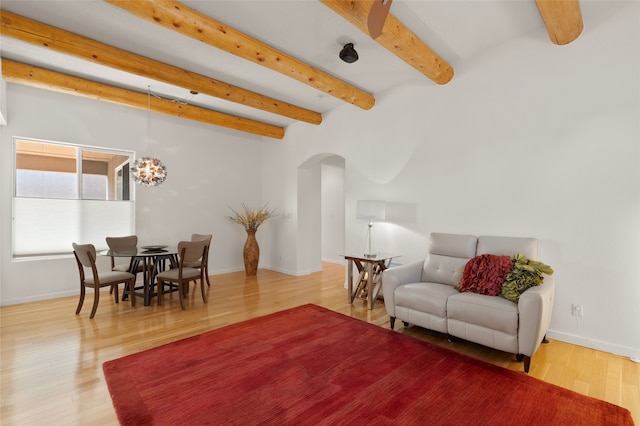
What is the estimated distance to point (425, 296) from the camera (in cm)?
317

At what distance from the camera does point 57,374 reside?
2572mm

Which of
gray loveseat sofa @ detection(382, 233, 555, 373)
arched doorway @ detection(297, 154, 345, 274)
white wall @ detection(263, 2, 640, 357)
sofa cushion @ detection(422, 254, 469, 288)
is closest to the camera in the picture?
gray loveseat sofa @ detection(382, 233, 555, 373)

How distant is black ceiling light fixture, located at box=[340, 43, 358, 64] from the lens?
3.39 meters

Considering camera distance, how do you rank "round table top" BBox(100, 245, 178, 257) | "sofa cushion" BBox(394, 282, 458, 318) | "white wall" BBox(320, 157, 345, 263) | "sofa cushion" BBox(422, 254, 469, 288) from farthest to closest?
"white wall" BBox(320, 157, 345, 263) → "round table top" BBox(100, 245, 178, 257) → "sofa cushion" BBox(422, 254, 469, 288) → "sofa cushion" BBox(394, 282, 458, 318)

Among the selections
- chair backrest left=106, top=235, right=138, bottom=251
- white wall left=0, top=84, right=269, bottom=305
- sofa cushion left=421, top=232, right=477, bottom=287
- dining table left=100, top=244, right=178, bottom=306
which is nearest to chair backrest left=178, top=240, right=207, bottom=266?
dining table left=100, top=244, right=178, bottom=306

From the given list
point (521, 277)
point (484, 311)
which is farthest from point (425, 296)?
point (521, 277)

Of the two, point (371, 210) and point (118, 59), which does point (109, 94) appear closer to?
point (118, 59)

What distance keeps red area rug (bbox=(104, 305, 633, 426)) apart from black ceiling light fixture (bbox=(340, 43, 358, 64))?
3.01 m

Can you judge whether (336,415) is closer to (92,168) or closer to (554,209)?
(554,209)

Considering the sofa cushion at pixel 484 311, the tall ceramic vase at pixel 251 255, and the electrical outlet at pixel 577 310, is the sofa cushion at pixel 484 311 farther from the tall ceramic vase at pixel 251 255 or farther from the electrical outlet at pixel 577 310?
the tall ceramic vase at pixel 251 255

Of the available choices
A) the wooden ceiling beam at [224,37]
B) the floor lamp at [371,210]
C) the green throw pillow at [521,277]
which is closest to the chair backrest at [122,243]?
the wooden ceiling beam at [224,37]

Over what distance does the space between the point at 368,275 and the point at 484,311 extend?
173 cm

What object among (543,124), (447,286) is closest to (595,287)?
(447,286)

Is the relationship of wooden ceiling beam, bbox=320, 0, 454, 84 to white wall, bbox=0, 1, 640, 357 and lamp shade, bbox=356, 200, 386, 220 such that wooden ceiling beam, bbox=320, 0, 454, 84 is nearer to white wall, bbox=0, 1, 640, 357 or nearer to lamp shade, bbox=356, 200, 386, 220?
white wall, bbox=0, 1, 640, 357
